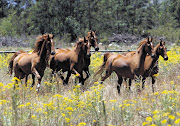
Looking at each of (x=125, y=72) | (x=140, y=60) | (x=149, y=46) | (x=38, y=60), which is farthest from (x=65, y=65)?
(x=149, y=46)

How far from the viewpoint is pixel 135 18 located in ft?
145

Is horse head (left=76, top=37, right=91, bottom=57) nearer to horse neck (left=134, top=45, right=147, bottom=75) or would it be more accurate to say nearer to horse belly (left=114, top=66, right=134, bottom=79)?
horse belly (left=114, top=66, right=134, bottom=79)

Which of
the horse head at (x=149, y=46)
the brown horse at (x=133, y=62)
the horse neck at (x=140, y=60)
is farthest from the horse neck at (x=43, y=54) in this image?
the horse head at (x=149, y=46)

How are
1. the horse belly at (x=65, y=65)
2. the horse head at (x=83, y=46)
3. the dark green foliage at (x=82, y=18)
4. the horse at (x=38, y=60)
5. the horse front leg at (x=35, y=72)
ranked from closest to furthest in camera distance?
the horse front leg at (x=35, y=72), the horse at (x=38, y=60), the horse head at (x=83, y=46), the horse belly at (x=65, y=65), the dark green foliage at (x=82, y=18)

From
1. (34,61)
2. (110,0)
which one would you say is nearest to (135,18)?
(110,0)

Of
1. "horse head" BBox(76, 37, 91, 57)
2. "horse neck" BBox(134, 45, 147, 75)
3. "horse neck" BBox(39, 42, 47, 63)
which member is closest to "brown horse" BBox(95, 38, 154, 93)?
"horse neck" BBox(134, 45, 147, 75)

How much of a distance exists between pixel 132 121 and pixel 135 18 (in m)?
41.7

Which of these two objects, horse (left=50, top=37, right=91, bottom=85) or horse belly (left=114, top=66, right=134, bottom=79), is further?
horse (left=50, top=37, right=91, bottom=85)

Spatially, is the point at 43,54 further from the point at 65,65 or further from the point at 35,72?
the point at 65,65

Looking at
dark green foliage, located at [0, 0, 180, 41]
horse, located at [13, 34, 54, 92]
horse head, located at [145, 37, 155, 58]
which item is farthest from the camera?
dark green foliage, located at [0, 0, 180, 41]

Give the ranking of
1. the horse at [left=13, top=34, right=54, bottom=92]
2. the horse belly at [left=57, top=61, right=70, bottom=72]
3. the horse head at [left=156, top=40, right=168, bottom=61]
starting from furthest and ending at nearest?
the horse belly at [left=57, top=61, right=70, bottom=72]
the horse head at [left=156, top=40, right=168, bottom=61]
the horse at [left=13, top=34, right=54, bottom=92]

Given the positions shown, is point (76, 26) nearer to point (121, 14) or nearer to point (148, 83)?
point (121, 14)

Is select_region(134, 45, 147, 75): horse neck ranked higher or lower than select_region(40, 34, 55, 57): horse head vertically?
lower

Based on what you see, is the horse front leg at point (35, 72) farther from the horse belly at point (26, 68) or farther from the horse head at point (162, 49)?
the horse head at point (162, 49)
